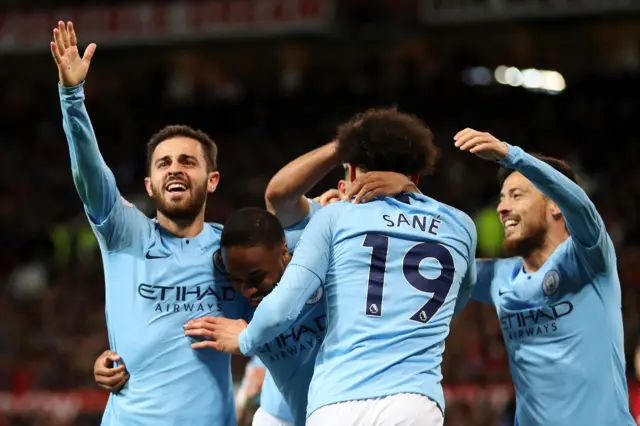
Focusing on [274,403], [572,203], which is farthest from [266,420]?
[572,203]

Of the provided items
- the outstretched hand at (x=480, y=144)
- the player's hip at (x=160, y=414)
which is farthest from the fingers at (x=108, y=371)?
the outstretched hand at (x=480, y=144)

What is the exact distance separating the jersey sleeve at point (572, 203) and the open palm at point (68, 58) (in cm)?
169

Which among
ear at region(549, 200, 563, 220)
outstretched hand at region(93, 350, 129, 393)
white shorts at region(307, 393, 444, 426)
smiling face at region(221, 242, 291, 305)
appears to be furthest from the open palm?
ear at region(549, 200, 563, 220)

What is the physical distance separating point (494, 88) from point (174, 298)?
1304 centimetres

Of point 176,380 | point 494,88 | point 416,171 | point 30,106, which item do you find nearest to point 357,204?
point 416,171

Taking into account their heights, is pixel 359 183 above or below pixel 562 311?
above

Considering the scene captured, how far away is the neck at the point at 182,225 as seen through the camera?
14.3ft

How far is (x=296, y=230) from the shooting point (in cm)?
471

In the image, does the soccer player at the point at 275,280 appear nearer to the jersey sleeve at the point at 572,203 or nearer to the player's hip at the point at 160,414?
the player's hip at the point at 160,414

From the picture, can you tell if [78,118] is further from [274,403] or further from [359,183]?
[274,403]

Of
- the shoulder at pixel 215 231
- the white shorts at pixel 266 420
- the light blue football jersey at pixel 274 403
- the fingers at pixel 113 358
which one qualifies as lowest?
the white shorts at pixel 266 420

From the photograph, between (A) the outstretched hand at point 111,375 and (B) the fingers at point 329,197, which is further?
(B) the fingers at point 329,197

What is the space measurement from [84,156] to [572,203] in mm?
1954

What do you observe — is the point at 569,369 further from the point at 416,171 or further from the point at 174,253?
the point at 174,253
